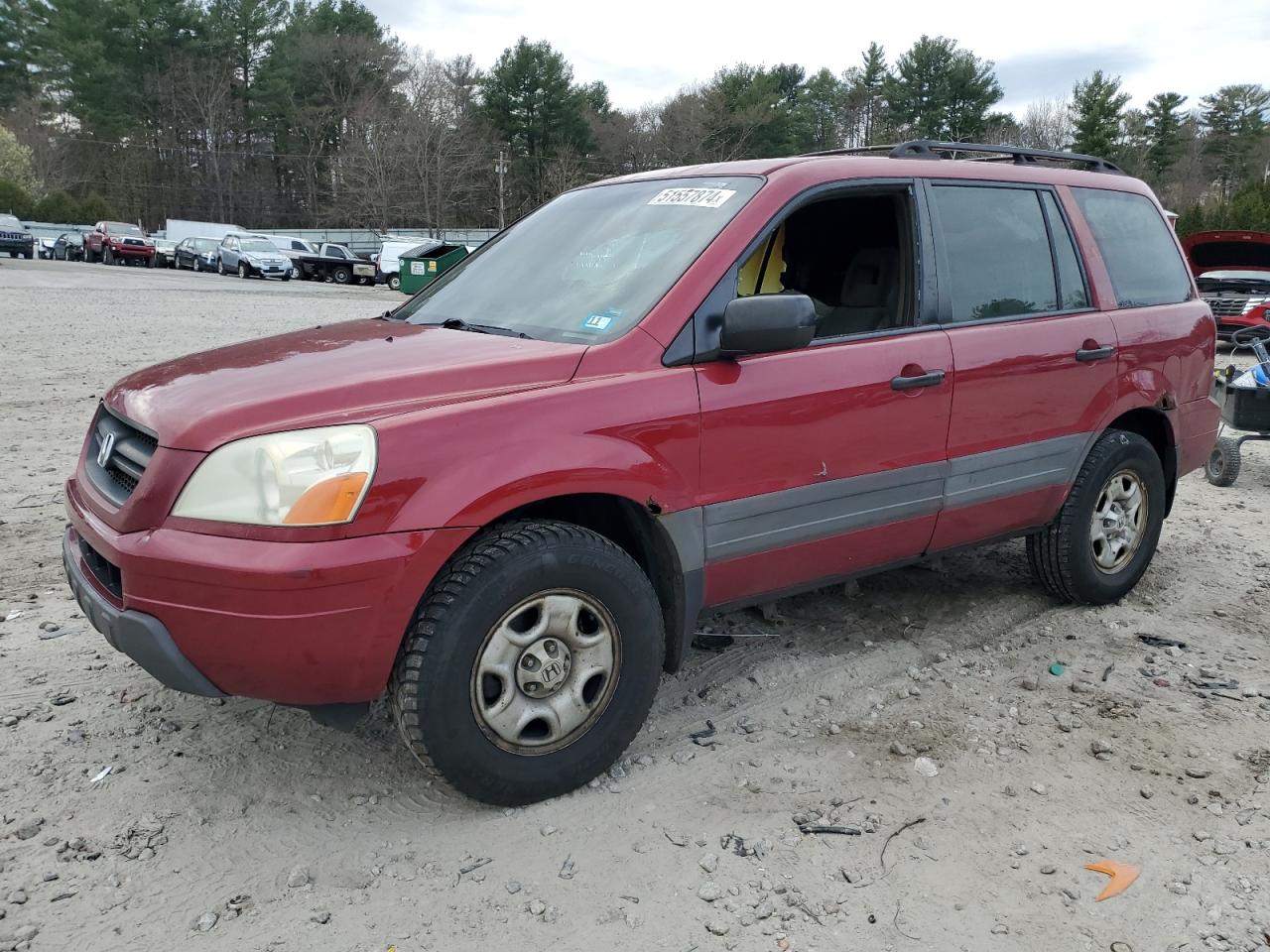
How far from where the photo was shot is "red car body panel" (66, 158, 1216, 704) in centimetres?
263

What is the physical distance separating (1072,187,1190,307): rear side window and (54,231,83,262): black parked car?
5024 centimetres

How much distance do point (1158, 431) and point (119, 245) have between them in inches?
1771

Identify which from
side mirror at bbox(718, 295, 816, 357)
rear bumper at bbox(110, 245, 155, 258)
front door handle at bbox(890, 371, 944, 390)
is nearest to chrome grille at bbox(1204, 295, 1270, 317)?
front door handle at bbox(890, 371, 944, 390)

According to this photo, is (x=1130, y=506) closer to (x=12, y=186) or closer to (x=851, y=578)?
(x=851, y=578)

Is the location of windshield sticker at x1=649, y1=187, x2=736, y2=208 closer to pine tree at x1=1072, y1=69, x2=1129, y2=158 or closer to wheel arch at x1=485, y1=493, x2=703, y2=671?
wheel arch at x1=485, y1=493, x2=703, y2=671

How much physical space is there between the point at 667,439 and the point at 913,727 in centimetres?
140

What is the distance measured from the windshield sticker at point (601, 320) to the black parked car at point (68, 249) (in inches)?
1982

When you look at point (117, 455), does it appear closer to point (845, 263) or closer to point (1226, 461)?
point (845, 263)

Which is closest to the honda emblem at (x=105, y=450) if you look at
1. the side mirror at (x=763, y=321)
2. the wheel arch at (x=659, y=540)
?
the wheel arch at (x=659, y=540)

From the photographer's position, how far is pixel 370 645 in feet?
8.80

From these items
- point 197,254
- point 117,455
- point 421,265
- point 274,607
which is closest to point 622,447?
point 274,607

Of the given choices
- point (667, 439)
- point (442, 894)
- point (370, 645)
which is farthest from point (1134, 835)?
point (370, 645)

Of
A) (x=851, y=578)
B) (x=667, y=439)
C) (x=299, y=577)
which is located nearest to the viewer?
(x=299, y=577)

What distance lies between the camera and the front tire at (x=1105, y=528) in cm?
452
